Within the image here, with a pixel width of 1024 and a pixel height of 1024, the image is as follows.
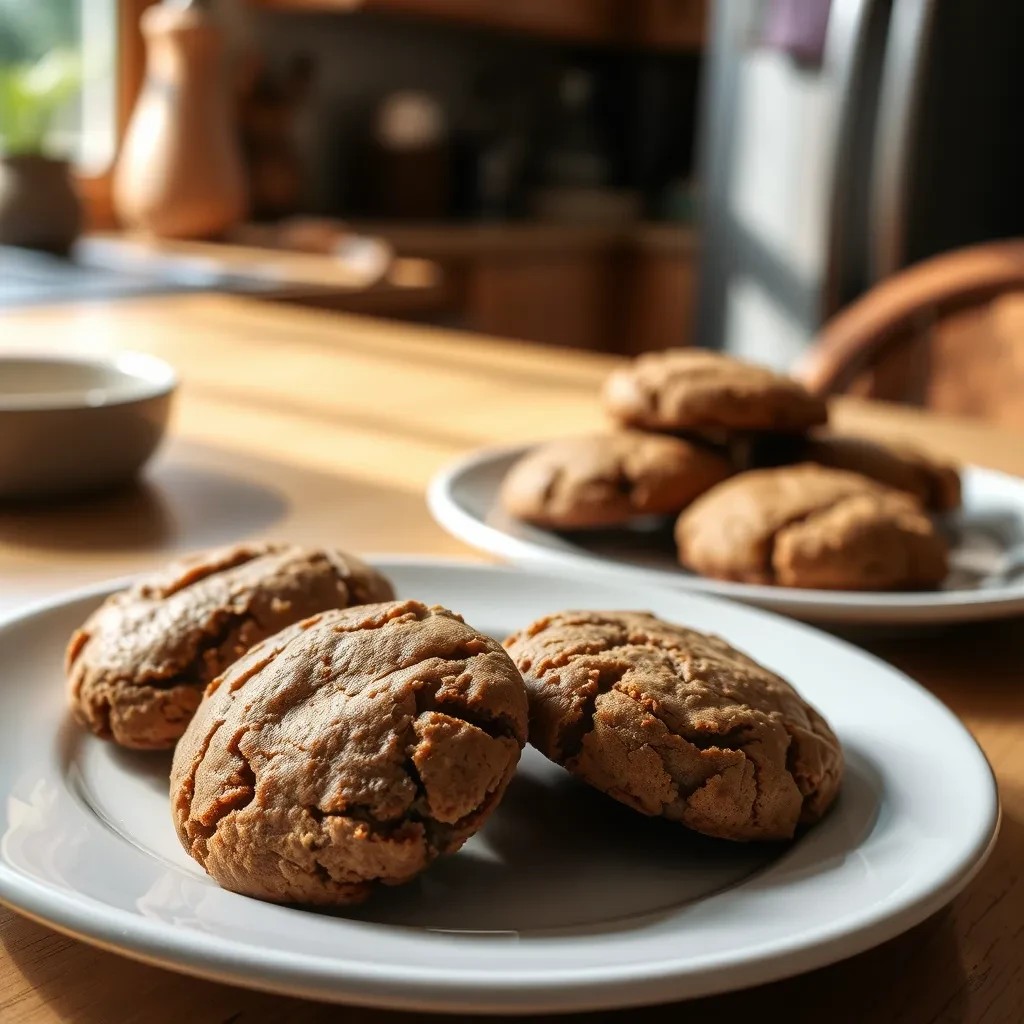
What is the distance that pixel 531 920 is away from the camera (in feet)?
1.27

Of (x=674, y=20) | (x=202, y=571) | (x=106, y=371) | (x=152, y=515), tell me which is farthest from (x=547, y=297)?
(x=202, y=571)

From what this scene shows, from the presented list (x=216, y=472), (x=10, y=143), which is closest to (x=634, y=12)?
(x=10, y=143)

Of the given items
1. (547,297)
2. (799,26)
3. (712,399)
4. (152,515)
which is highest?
(799,26)

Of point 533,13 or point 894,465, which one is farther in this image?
point 533,13

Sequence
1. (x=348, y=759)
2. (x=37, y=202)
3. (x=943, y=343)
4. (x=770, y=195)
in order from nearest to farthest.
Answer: (x=348, y=759)
(x=943, y=343)
(x=37, y=202)
(x=770, y=195)

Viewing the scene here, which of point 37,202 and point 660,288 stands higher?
point 37,202

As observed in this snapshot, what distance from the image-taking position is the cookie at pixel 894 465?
848 millimetres

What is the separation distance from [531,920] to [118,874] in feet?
0.38

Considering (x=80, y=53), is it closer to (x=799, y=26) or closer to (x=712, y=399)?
(x=799, y=26)

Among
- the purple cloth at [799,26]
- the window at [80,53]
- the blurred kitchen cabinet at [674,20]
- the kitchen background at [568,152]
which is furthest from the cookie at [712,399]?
the blurred kitchen cabinet at [674,20]

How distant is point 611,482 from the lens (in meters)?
0.80

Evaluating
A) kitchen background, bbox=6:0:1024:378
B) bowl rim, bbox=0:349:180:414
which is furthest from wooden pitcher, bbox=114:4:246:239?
bowl rim, bbox=0:349:180:414

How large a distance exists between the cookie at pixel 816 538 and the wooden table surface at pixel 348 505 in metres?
0.04

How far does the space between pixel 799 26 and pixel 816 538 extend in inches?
92.9
